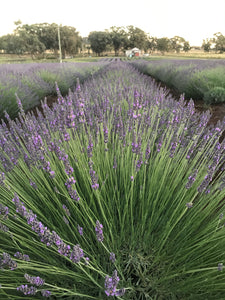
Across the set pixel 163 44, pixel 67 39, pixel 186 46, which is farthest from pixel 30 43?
pixel 186 46

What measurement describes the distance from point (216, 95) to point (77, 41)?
6957 centimetres

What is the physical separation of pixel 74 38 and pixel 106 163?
69928 mm

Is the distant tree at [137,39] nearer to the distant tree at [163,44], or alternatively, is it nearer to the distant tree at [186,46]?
the distant tree at [163,44]

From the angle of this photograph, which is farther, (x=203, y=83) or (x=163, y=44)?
(x=163, y=44)

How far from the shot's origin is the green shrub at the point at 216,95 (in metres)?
5.51

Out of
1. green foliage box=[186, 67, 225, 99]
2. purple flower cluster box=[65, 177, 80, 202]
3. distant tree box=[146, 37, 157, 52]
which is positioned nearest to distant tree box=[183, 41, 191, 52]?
distant tree box=[146, 37, 157, 52]

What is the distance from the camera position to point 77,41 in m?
66.6

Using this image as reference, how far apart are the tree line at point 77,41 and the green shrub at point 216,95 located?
5679 cm

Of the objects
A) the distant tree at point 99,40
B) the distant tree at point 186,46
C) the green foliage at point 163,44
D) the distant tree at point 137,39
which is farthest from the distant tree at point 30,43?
the distant tree at point 186,46

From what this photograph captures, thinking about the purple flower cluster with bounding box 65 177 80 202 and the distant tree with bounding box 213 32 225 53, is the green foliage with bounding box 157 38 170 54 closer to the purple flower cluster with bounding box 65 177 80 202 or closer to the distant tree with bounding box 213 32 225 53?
the distant tree with bounding box 213 32 225 53

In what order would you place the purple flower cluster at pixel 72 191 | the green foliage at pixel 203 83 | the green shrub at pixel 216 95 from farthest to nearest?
the green foliage at pixel 203 83
the green shrub at pixel 216 95
the purple flower cluster at pixel 72 191

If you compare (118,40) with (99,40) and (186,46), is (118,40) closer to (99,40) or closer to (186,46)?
(99,40)

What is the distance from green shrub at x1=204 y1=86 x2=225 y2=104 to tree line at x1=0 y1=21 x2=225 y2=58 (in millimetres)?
56789

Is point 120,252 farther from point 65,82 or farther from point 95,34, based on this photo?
point 95,34
